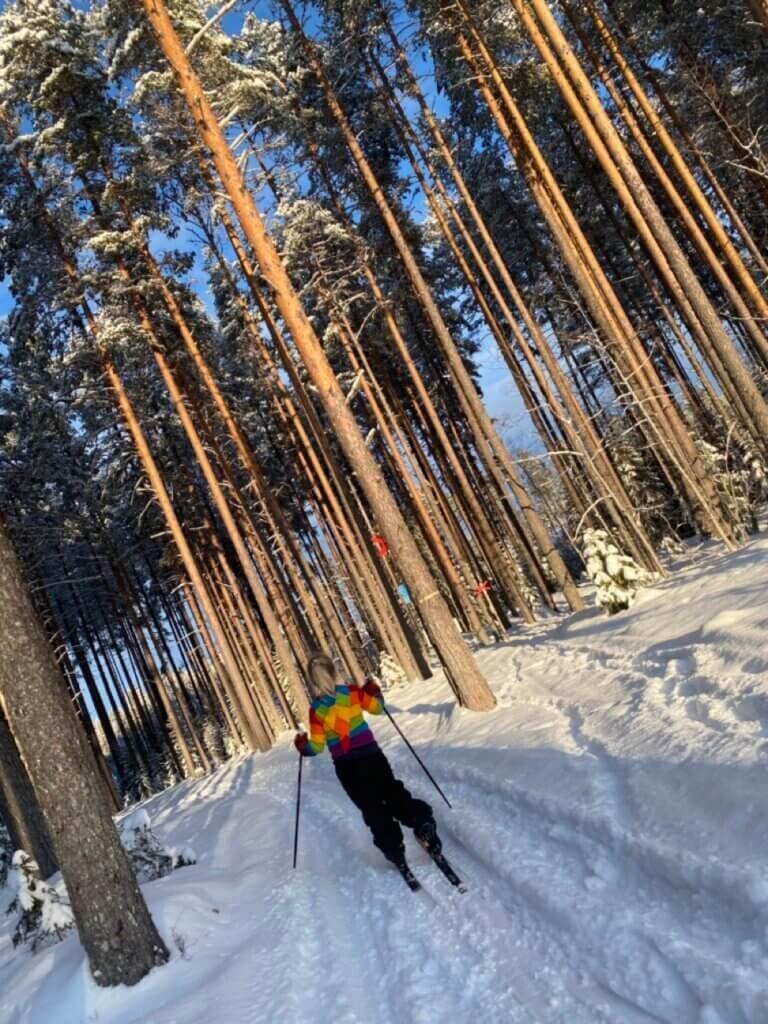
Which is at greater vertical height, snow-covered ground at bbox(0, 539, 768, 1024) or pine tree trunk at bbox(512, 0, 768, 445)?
pine tree trunk at bbox(512, 0, 768, 445)

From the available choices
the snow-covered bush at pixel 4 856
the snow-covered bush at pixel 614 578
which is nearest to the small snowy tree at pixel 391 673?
the snow-covered bush at pixel 4 856

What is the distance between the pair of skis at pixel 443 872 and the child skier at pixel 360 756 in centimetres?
9

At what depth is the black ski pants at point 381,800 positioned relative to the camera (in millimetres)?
5027

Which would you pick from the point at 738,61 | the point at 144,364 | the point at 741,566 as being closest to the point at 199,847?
the point at 741,566

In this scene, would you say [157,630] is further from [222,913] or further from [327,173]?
[222,913]

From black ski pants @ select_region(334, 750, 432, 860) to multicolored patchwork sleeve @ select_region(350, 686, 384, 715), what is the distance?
0.36 m

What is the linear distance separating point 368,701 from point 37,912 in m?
4.65

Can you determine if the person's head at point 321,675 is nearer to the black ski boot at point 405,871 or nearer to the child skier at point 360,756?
the child skier at point 360,756

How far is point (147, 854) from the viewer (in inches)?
311

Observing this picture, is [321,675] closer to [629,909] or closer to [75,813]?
[75,813]

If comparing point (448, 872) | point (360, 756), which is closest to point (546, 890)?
point (448, 872)

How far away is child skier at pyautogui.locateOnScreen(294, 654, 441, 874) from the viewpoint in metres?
5.08

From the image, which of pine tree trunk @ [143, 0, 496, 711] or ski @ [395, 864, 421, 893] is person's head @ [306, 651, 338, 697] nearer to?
ski @ [395, 864, 421, 893]

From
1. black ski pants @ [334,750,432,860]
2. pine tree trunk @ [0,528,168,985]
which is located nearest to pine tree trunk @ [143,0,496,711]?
black ski pants @ [334,750,432,860]
